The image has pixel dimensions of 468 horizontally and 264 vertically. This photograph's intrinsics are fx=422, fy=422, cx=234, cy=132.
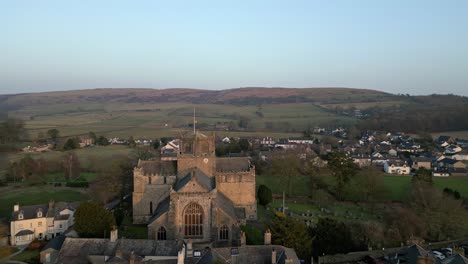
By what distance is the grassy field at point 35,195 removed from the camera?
44.9 meters

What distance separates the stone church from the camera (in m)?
31.3

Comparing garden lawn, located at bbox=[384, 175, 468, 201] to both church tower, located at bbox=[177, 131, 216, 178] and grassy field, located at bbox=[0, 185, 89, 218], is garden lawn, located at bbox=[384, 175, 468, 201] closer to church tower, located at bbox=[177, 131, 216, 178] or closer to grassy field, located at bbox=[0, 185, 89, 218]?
church tower, located at bbox=[177, 131, 216, 178]

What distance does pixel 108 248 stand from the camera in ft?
86.6

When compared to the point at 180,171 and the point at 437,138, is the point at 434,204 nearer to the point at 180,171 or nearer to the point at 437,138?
the point at 180,171

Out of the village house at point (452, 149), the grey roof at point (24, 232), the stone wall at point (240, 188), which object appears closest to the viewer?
the grey roof at point (24, 232)

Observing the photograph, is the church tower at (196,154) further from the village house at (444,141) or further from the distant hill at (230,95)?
the distant hill at (230,95)

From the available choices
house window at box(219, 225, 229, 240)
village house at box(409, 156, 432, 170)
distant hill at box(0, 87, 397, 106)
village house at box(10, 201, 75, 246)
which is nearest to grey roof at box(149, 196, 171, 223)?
house window at box(219, 225, 229, 240)

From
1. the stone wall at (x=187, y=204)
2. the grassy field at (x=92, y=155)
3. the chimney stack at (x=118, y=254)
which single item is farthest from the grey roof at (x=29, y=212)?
the grassy field at (x=92, y=155)

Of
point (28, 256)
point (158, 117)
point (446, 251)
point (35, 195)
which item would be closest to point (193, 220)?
point (28, 256)

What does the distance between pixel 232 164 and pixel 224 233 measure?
9.97 meters

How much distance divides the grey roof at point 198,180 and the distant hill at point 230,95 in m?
120

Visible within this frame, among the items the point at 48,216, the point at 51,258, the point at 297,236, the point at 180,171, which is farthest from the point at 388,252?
the point at 48,216

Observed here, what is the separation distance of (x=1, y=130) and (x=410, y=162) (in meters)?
59.8

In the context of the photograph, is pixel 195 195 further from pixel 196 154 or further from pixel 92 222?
pixel 92 222
